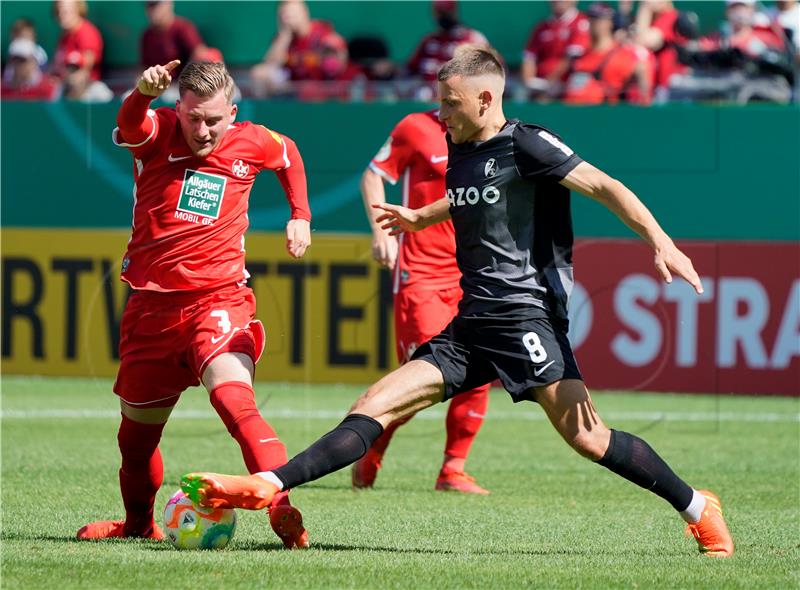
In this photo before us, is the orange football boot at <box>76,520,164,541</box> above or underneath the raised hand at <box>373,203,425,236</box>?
underneath

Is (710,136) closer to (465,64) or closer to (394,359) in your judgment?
(394,359)

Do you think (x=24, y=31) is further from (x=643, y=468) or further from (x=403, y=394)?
(x=643, y=468)

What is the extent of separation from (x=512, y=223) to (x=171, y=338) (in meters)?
1.65

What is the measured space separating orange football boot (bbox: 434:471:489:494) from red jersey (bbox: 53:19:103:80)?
11.0m

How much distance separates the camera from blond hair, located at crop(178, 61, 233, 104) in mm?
6188

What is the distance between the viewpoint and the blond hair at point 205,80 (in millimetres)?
6188

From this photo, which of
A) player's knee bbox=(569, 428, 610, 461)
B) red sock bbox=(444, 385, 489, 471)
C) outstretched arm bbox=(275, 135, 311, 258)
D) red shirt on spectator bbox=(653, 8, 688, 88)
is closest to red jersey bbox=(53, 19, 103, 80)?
red shirt on spectator bbox=(653, 8, 688, 88)

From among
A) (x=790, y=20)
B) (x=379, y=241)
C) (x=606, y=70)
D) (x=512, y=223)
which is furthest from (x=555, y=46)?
(x=512, y=223)

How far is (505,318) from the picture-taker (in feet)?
20.1

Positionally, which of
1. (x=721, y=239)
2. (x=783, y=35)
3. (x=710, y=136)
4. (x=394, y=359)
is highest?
(x=783, y=35)

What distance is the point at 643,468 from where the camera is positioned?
6059 mm

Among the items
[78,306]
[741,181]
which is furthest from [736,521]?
[78,306]

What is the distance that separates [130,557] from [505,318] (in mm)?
1941

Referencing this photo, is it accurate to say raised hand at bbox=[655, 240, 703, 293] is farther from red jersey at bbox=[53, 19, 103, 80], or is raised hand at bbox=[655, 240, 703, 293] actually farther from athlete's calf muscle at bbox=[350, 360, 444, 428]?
red jersey at bbox=[53, 19, 103, 80]
